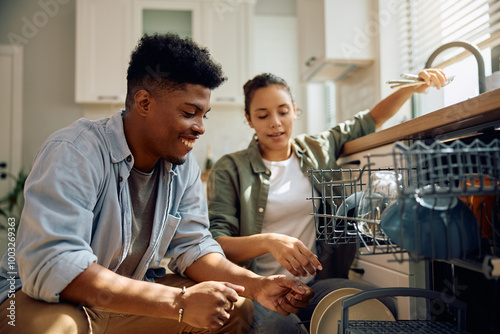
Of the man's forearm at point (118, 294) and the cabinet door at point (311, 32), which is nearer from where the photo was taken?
the man's forearm at point (118, 294)

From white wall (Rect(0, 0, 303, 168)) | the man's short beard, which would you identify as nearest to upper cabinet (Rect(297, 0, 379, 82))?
the man's short beard

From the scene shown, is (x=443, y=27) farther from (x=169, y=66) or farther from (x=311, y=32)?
(x=169, y=66)

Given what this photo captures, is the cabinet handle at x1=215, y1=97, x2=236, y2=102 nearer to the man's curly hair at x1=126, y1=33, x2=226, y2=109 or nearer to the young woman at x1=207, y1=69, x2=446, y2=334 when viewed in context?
the young woman at x1=207, y1=69, x2=446, y2=334

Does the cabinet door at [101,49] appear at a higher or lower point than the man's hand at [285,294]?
higher

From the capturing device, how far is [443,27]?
177 cm

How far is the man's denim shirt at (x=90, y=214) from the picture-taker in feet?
2.60

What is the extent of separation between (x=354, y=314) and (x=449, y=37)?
4.23ft

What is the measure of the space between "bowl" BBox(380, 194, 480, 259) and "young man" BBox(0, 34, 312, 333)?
369 millimetres

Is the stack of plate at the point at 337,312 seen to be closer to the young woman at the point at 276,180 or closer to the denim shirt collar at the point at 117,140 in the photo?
the young woman at the point at 276,180

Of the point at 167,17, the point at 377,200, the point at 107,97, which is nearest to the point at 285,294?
the point at 377,200

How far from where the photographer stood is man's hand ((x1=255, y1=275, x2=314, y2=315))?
0.94 meters

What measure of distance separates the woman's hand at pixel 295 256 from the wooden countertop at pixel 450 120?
0.40 m

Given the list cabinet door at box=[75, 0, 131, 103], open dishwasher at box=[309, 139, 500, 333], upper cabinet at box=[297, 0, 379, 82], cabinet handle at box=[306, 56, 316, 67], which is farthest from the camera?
cabinet door at box=[75, 0, 131, 103]

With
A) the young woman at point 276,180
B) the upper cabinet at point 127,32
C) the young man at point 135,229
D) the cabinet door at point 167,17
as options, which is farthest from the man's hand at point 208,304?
the cabinet door at point 167,17
